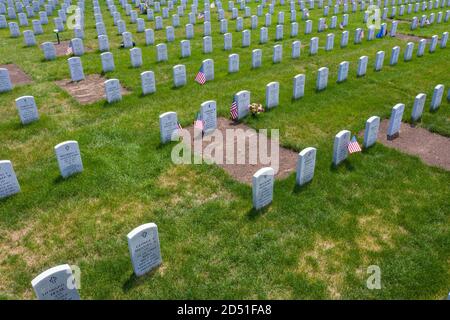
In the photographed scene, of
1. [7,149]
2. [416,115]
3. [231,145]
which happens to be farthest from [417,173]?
[7,149]

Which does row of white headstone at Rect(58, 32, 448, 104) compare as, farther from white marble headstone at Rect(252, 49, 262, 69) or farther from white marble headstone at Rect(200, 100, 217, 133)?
white marble headstone at Rect(200, 100, 217, 133)

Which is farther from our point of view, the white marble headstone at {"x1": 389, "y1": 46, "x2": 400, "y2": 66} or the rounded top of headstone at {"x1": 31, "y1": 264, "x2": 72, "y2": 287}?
the white marble headstone at {"x1": 389, "y1": 46, "x2": 400, "y2": 66}

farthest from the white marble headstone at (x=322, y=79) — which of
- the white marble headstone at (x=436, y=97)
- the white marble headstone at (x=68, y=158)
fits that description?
the white marble headstone at (x=68, y=158)

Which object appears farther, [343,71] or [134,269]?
[343,71]

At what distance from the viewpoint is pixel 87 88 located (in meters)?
12.4

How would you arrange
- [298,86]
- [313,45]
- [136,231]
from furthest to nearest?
[313,45] < [298,86] < [136,231]

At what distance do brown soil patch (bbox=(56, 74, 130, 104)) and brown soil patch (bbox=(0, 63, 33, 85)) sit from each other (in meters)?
1.17

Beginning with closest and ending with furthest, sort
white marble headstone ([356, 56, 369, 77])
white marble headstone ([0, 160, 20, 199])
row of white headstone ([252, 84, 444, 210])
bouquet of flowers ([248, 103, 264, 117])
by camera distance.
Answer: row of white headstone ([252, 84, 444, 210]) < white marble headstone ([0, 160, 20, 199]) < bouquet of flowers ([248, 103, 264, 117]) < white marble headstone ([356, 56, 369, 77])

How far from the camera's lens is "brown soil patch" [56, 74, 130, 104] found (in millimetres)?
11742

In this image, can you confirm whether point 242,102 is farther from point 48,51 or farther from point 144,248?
point 48,51

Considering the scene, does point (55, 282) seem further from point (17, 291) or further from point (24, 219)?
point (24, 219)

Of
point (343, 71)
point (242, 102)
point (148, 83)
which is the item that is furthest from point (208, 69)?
point (343, 71)

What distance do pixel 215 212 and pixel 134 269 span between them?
1916mm

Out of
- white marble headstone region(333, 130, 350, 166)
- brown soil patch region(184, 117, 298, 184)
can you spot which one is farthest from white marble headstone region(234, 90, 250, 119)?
white marble headstone region(333, 130, 350, 166)
